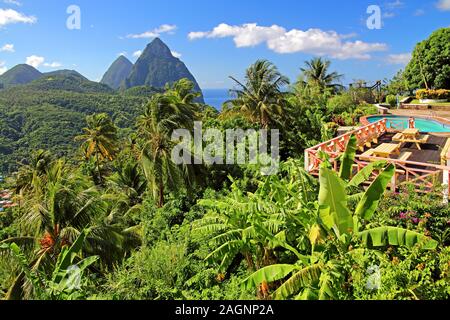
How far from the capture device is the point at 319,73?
3225 centimetres

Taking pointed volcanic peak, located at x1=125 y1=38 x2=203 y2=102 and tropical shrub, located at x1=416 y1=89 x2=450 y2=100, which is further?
pointed volcanic peak, located at x1=125 y1=38 x2=203 y2=102

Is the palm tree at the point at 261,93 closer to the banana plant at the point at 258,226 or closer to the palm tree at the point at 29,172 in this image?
the banana plant at the point at 258,226

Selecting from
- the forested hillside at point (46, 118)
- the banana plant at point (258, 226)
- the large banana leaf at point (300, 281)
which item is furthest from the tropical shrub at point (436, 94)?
the forested hillside at point (46, 118)

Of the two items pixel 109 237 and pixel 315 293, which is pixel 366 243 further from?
pixel 109 237

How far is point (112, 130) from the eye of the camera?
31734 millimetres

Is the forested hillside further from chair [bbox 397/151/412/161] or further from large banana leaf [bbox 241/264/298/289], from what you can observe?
large banana leaf [bbox 241/264/298/289]

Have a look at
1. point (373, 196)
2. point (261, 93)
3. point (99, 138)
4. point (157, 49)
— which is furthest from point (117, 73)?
point (373, 196)

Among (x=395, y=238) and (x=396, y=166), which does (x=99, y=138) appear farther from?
(x=395, y=238)

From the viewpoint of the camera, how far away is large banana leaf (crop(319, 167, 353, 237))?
541cm

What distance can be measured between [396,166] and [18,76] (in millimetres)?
161651

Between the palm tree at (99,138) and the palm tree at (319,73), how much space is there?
64.6 ft

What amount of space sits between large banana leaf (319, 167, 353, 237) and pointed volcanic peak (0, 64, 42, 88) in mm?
152947

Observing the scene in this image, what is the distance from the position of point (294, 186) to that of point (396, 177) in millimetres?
2938

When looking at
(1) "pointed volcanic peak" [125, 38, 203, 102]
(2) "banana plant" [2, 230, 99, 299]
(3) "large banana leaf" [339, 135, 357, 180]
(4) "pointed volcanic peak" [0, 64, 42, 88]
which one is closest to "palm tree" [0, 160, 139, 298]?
(2) "banana plant" [2, 230, 99, 299]
